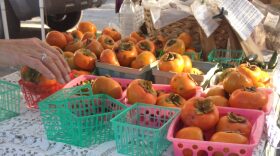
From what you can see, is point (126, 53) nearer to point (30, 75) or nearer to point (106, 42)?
point (106, 42)

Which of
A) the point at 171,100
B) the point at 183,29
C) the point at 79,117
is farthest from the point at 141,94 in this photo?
the point at 183,29

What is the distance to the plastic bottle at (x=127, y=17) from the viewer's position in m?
2.30

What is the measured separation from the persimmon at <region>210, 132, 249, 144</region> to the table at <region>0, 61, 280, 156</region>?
0.13m

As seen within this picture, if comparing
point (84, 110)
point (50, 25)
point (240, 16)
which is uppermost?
point (240, 16)

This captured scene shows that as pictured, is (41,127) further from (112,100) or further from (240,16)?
(240,16)

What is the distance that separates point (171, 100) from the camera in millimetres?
1260

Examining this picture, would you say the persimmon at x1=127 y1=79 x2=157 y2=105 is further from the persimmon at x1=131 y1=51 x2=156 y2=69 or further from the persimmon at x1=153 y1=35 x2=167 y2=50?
Result: the persimmon at x1=153 y1=35 x2=167 y2=50

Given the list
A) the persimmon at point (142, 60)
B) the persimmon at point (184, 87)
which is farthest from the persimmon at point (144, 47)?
the persimmon at point (184, 87)

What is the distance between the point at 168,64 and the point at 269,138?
1.70 ft

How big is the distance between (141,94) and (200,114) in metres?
0.23

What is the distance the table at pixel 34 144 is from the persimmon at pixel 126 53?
1.55 feet

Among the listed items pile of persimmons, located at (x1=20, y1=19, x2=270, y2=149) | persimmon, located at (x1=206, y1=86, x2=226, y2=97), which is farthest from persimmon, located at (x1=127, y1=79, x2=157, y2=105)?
persimmon, located at (x1=206, y1=86, x2=226, y2=97)

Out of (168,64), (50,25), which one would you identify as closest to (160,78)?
(168,64)

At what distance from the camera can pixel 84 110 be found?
4.20ft
